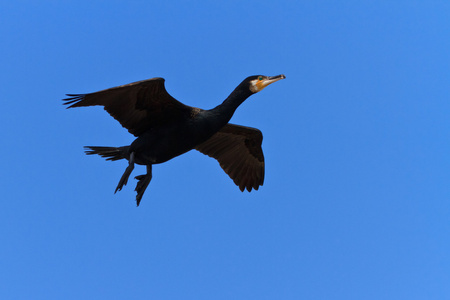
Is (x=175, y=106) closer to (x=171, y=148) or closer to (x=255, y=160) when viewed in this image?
(x=171, y=148)

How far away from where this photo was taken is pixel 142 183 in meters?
8.95

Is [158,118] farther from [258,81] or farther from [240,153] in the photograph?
[240,153]

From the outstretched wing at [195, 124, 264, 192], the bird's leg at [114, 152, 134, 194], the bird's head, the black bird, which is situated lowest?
the bird's leg at [114, 152, 134, 194]

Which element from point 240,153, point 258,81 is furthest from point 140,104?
point 240,153

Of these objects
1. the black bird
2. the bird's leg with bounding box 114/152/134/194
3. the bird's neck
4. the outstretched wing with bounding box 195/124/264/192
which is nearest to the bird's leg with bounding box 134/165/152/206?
the black bird

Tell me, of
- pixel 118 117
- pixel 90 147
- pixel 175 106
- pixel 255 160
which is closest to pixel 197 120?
pixel 175 106

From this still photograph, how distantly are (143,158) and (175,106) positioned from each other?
2.62 feet

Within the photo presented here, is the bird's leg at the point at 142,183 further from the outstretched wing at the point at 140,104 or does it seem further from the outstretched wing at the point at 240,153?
the outstretched wing at the point at 240,153

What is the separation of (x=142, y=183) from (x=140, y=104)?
1.08 m

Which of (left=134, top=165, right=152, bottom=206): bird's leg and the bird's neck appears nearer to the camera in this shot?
the bird's neck

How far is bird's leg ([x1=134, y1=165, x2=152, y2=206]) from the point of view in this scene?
8.88 m

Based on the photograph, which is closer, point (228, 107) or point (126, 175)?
point (126, 175)

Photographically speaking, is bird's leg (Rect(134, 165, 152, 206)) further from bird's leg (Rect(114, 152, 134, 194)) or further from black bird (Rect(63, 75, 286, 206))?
bird's leg (Rect(114, 152, 134, 194))

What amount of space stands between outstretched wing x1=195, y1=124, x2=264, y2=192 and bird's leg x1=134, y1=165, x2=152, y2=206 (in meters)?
1.68
